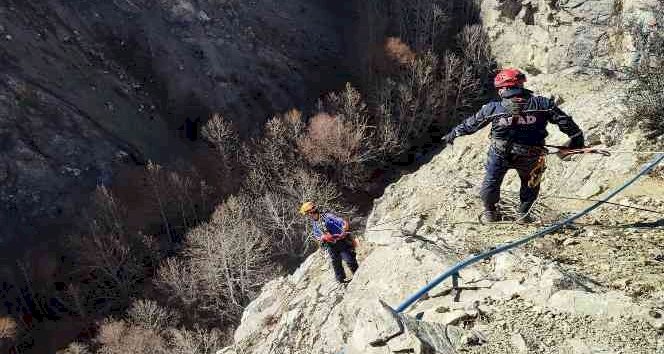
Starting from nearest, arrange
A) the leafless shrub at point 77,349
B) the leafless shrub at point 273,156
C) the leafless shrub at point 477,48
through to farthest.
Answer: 1. the leafless shrub at point 77,349
2. the leafless shrub at point 273,156
3. the leafless shrub at point 477,48

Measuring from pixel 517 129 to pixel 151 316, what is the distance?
26428 millimetres

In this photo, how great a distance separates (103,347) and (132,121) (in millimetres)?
15337

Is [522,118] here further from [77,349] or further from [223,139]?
[223,139]

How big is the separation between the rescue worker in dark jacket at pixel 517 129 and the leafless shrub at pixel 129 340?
2481cm

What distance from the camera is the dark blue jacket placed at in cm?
774

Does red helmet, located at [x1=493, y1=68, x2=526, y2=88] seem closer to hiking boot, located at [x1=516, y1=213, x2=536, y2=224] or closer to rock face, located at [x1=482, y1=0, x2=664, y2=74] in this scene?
hiking boot, located at [x1=516, y1=213, x2=536, y2=224]

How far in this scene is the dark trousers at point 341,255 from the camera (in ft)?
35.7

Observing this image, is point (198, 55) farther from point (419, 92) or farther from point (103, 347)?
point (103, 347)

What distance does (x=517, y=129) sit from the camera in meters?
7.98

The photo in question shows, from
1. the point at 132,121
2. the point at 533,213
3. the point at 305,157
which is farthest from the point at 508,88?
the point at 132,121

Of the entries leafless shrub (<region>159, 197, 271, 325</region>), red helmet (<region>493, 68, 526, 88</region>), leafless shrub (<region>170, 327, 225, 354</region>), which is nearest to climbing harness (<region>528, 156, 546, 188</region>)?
red helmet (<region>493, 68, 526, 88</region>)

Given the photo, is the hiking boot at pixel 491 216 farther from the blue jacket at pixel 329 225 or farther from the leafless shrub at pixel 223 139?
the leafless shrub at pixel 223 139

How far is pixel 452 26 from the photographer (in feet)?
134

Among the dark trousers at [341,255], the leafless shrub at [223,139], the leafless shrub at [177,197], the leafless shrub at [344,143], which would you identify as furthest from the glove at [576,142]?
the leafless shrub at [223,139]
